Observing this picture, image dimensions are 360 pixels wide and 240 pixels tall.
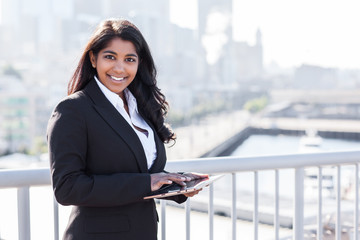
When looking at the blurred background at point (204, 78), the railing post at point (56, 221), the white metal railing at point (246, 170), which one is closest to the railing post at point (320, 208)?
the white metal railing at point (246, 170)

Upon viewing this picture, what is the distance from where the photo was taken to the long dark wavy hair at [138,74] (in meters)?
1.17

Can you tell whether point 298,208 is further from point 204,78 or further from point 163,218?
point 204,78

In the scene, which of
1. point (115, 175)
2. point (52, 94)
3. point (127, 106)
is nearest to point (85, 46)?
point (127, 106)

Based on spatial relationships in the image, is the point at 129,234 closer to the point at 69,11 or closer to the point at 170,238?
the point at 170,238

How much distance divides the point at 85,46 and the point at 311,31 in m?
77.2

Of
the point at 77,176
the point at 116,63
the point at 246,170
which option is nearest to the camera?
the point at 77,176

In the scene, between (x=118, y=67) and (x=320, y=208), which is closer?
(x=118, y=67)

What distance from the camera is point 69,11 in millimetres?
66812

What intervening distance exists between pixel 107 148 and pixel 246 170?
2.43 ft

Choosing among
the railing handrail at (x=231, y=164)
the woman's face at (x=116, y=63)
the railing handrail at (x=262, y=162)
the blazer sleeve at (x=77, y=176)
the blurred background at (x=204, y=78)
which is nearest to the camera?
the blazer sleeve at (x=77, y=176)

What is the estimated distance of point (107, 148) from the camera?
3.67ft

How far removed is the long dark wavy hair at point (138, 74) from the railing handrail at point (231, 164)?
240 millimetres

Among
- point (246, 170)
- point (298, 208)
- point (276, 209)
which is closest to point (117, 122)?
point (246, 170)

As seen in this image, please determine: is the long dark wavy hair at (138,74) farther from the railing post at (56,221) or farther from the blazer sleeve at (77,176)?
the railing post at (56,221)
